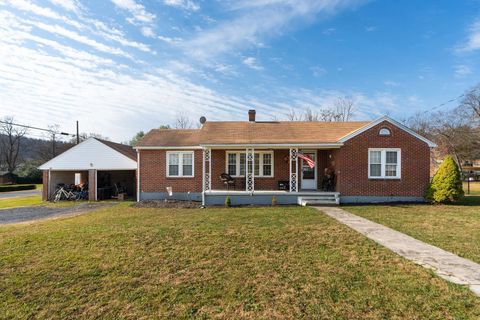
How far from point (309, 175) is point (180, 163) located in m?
7.58

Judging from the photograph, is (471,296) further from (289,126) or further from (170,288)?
(289,126)

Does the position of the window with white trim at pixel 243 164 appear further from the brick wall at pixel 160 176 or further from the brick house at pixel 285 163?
the brick wall at pixel 160 176

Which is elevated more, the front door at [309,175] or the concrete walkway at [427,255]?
the front door at [309,175]

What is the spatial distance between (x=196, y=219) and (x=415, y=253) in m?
6.76

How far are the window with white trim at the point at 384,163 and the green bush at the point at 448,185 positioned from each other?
1761 millimetres

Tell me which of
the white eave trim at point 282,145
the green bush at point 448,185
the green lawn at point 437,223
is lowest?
the green lawn at point 437,223

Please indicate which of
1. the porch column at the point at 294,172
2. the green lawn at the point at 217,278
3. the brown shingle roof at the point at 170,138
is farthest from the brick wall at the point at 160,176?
the green lawn at the point at 217,278

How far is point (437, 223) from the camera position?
28.6ft

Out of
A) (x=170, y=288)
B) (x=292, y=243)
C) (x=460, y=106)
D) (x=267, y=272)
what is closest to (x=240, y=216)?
(x=292, y=243)

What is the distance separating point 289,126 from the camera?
55.5 feet

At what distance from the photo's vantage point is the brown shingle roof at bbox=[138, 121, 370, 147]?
14.3m

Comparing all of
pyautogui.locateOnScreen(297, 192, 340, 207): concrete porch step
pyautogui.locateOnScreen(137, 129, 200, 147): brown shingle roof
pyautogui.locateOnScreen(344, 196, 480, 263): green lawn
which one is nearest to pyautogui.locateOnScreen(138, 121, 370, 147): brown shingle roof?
pyautogui.locateOnScreen(137, 129, 200, 147): brown shingle roof

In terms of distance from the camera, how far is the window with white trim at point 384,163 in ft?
44.2

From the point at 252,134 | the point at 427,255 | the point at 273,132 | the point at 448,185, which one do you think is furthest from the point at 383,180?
the point at 427,255
